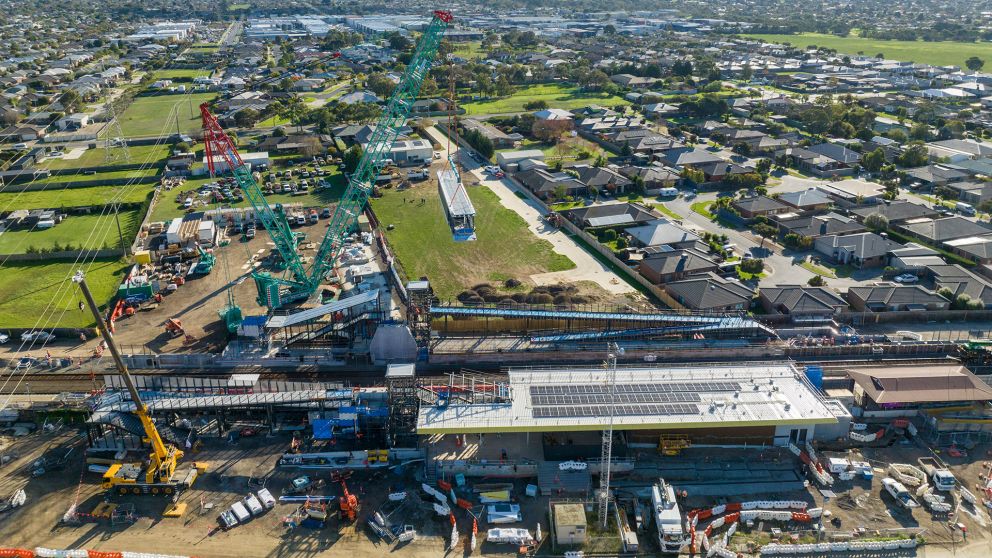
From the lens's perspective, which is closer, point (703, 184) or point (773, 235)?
point (773, 235)

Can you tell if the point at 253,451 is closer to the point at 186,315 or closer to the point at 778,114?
the point at 186,315

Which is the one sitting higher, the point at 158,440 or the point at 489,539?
the point at 158,440

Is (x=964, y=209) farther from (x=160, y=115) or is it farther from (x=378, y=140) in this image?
(x=160, y=115)

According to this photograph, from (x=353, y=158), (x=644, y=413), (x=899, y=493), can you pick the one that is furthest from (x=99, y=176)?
(x=899, y=493)

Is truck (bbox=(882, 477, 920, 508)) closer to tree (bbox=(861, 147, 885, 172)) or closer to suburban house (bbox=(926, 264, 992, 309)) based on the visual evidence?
suburban house (bbox=(926, 264, 992, 309))

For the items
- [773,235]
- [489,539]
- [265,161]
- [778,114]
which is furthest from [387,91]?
[489,539]

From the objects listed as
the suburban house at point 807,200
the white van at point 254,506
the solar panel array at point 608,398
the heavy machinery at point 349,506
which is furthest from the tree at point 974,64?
the white van at point 254,506

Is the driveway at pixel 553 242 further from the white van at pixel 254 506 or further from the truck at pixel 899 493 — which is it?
the white van at pixel 254 506
